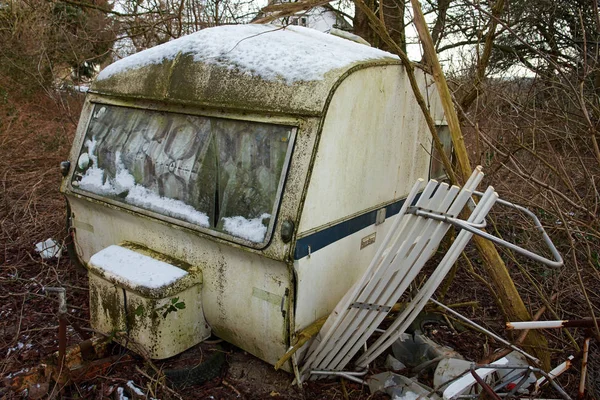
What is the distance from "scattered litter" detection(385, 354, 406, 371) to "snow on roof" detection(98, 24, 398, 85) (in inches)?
82.4

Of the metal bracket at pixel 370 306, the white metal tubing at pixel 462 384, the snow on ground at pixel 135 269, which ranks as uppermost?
the snow on ground at pixel 135 269

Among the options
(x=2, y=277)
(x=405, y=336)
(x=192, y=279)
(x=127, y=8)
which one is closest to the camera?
(x=192, y=279)

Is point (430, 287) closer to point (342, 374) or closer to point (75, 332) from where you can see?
point (342, 374)

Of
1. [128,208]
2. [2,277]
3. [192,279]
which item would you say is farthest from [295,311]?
[2,277]

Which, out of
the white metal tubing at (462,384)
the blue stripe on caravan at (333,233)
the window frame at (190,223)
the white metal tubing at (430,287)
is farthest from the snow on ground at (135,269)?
the white metal tubing at (462,384)

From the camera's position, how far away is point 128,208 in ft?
11.2

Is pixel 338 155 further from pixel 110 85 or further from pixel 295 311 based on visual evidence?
pixel 110 85

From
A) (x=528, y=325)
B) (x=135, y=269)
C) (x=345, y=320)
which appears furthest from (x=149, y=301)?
(x=528, y=325)

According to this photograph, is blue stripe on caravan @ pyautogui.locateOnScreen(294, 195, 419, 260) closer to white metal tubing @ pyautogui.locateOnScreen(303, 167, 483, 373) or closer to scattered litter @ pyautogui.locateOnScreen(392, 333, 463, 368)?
white metal tubing @ pyautogui.locateOnScreen(303, 167, 483, 373)

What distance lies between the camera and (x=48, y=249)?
16.0 feet

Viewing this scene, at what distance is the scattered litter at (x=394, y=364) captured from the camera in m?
3.40

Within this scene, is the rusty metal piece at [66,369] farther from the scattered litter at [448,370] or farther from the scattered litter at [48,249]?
the scattered litter at [448,370]

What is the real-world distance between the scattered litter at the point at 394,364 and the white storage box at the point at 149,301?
4.44 feet

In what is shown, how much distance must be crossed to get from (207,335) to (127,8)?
6887 mm
